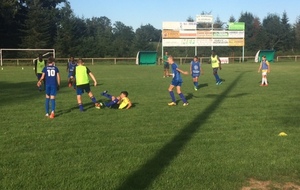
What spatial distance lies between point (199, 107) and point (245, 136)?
166 inches

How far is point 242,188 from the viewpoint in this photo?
16.1 feet

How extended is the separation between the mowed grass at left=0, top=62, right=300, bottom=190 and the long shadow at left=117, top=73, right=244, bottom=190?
0.01m

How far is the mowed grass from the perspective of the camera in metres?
5.19

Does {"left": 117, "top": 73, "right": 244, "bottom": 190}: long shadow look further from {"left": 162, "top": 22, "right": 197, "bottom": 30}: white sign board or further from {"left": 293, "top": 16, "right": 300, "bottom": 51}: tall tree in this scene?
{"left": 293, "top": 16, "right": 300, "bottom": 51}: tall tree

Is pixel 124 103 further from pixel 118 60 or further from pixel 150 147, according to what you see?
pixel 118 60

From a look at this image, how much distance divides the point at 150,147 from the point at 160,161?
889 millimetres

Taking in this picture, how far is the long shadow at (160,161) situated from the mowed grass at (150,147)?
14 mm

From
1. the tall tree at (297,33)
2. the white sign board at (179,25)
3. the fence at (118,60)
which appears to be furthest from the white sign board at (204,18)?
the tall tree at (297,33)

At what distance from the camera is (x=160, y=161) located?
237 inches

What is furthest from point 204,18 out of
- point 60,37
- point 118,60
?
point 60,37

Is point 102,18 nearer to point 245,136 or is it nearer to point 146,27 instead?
point 146,27

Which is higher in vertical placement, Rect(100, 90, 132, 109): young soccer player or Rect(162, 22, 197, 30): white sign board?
Rect(162, 22, 197, 30): white sign board

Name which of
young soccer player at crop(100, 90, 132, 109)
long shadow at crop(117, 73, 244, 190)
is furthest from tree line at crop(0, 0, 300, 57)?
long shadow at crop(117, 73, 244, 190)

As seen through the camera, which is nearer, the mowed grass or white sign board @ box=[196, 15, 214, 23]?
the mowed grass
